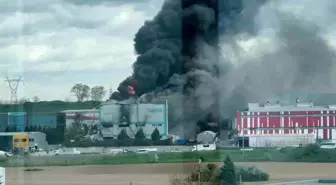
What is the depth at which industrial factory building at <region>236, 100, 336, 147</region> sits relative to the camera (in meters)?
20.6

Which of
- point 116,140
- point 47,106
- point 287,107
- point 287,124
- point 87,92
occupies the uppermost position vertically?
point 87,92

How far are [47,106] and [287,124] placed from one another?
23.9 feet

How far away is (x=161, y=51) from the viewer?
23781 mm

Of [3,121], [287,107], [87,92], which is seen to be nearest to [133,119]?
[87,92]

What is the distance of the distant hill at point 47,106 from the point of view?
72.3ft

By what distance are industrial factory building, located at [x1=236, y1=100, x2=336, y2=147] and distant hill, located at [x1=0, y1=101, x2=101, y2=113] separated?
17.4 feet

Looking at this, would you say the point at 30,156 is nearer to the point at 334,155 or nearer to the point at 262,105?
the point at 262,105

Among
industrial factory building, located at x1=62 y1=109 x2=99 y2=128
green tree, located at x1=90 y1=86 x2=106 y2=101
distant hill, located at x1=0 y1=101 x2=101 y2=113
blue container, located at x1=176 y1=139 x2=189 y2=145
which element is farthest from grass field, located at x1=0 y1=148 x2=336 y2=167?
green tree, located at x1=90 y1=86 x2=106 y2=101

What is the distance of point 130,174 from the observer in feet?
64.7

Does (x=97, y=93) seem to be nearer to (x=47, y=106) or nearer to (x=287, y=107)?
(x=47, y=106)

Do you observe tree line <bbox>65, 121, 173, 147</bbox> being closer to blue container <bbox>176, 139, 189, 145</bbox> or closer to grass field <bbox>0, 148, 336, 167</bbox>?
blue container <bbox>176, 139, 189, 145</bbox>

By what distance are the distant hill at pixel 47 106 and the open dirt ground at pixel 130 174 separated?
86.0 inches

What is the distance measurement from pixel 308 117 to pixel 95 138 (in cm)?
651

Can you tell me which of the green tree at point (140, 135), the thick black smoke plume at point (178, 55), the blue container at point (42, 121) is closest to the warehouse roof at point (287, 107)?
the thick black smoke plume at point (178, 55)
